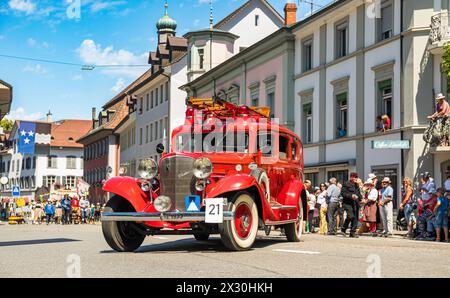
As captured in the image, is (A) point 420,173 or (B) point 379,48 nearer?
(A) point 420,173

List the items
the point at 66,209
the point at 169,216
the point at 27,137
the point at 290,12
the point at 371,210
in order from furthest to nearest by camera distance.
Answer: the point at 66,209 → the point at 290,12 → the point at 27,137 → the point at 371,210 → the point at 169,216

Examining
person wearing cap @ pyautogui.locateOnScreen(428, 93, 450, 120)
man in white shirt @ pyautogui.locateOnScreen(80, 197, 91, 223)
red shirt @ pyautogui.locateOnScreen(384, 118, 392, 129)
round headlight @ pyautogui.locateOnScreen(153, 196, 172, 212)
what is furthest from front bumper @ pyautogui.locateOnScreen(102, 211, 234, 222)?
man in white shirt @ pyautogui.locateOnScreen(80, 197, 91, 223)

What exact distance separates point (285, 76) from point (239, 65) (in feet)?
21.6

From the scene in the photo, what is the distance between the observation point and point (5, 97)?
35.1 m

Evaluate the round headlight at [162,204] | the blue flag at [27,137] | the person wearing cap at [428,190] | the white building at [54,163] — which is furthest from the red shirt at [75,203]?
the white building at [54,163]

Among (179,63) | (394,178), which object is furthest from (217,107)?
(179,63)

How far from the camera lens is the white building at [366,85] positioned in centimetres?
2498

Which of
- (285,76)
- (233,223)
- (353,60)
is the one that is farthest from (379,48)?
(233,223)

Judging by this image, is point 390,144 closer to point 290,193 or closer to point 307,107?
point 290,193

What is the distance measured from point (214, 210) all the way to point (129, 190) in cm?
177

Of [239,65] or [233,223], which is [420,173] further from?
[239,65]

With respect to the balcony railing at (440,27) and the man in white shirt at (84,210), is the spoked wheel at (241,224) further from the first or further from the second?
the man in white shirt at (84,210)

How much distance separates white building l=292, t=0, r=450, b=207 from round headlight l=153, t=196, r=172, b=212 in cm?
1177

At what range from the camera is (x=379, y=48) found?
2759 cm
